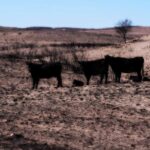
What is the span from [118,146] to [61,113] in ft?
11.3

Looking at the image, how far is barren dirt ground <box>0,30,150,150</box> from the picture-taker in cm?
1169

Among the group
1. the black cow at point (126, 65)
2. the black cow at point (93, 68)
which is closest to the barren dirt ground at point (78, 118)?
the black cow at point (126, 65)

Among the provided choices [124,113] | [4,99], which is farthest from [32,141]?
[4,99]

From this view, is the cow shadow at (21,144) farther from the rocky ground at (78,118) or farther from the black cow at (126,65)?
A: the black cow at (126,65)

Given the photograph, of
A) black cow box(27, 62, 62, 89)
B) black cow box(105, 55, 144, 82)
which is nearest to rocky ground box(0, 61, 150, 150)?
black cow box(27, 62, 62, 89)

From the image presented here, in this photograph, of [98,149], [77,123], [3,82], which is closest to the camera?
[98,149]

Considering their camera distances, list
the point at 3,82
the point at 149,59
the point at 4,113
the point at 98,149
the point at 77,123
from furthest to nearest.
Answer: the point at 149,59 < the point at 3,82 < the point at 4,113 < the point at 77,123 < the point at 98,149

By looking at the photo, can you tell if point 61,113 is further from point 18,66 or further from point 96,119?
point 18,66

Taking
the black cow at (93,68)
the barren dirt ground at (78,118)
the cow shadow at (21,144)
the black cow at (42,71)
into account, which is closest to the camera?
→ the cow shadow at (21,144)

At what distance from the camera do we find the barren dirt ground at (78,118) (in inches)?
460

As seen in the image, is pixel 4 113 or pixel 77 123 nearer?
pixel 77 123

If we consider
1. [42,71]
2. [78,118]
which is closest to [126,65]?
[42,71]

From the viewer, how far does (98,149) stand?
11227 mm

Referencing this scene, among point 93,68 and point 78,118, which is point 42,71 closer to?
point 93,68
